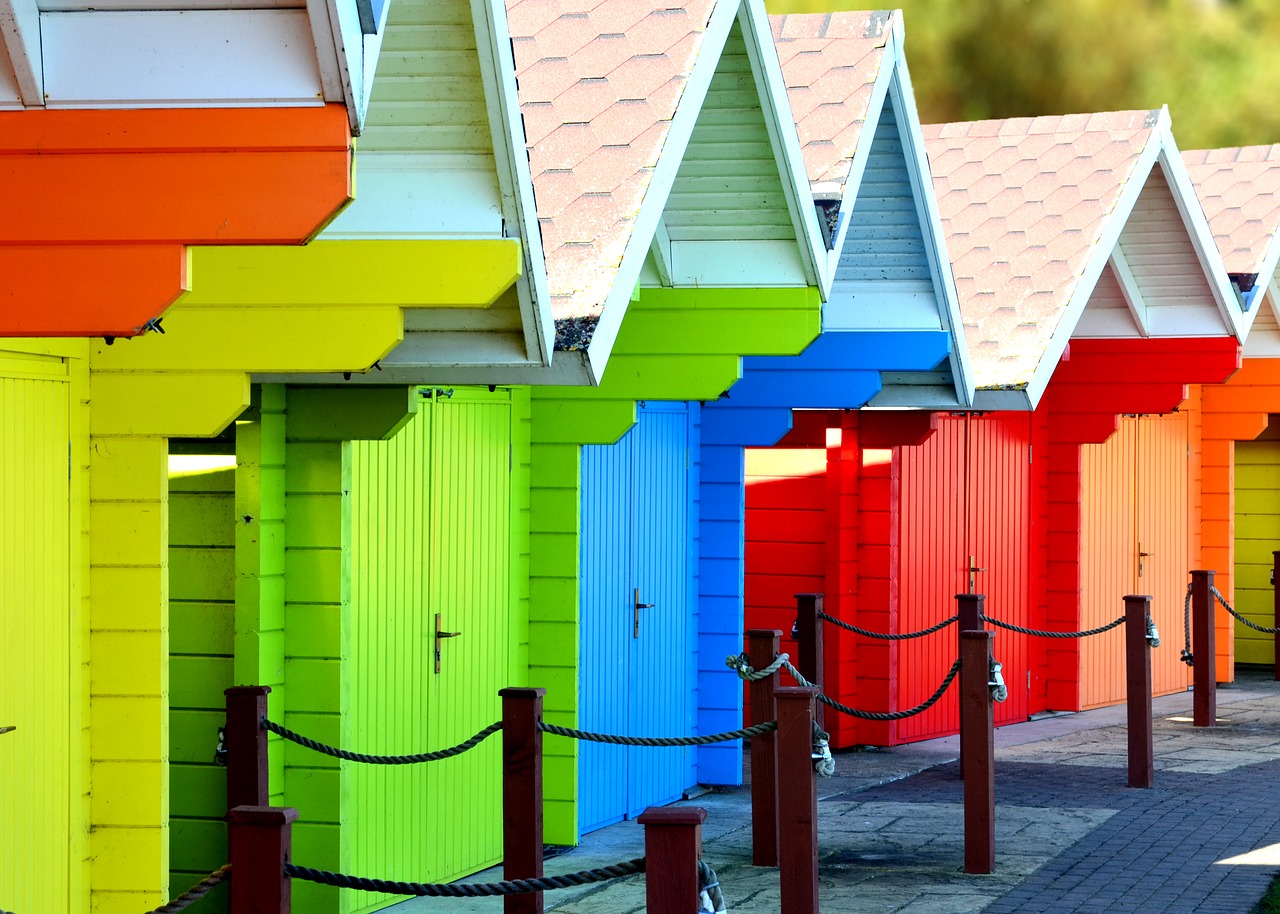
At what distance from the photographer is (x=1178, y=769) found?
12289mm

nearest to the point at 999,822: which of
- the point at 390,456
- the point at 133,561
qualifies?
the point at 390,456

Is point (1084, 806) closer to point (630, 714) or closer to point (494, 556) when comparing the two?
point (630, 714)

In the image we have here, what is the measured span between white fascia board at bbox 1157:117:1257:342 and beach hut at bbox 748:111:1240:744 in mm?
17

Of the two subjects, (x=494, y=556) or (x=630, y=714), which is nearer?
(x=494, y=556)

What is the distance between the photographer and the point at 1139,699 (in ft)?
37.5

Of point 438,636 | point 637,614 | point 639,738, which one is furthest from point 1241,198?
point 639,738

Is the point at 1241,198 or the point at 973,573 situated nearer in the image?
the point at 973,573

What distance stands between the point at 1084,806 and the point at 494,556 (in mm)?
4047

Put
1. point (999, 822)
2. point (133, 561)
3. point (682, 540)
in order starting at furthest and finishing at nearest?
point (682, 540)
point (999, 822)
point (133, 561)

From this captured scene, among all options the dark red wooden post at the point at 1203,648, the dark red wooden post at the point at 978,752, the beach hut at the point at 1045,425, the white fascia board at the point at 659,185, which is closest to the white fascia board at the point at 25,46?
the white fascia board at the point at 659,185

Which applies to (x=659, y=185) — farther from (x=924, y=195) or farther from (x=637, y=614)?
(x=637, y=614)

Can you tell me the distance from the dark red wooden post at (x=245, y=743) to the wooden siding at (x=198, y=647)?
1.33ft

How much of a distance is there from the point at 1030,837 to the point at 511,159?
5369 millimetres

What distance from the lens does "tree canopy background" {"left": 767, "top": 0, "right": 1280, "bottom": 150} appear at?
139 ft
